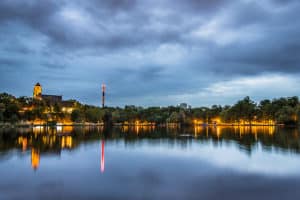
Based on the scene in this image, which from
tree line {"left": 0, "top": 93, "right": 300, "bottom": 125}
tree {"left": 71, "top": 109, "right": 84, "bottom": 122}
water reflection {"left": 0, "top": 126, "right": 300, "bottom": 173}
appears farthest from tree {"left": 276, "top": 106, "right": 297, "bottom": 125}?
tree {"left": 71, "top": 109, "right": 84, "bottom": 122}

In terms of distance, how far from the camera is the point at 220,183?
1216 centimetres

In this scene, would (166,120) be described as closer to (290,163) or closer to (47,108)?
(47,108)

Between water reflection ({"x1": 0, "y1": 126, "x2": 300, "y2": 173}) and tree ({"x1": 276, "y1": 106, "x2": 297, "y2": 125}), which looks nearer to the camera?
water reflection ({"x1": 0, "y1": 126, "x2": 300, "y2": 173})

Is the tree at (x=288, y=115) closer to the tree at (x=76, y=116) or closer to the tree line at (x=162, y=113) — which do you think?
the tree line at (x=162, y=113)

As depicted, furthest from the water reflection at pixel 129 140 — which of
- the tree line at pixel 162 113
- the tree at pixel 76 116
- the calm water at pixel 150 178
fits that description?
the tree at pixel 76 116

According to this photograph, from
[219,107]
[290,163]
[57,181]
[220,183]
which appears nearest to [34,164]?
[57,181]

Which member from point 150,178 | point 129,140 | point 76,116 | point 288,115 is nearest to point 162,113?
point 76,116

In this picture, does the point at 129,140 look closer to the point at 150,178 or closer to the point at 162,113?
the point at 150,178

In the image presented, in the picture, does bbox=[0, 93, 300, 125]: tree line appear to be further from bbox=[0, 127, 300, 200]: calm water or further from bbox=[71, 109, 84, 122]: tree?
bbox=[0, 127, 300, 200]: calm water

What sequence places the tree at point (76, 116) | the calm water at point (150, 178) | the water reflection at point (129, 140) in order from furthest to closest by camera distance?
1. the tree at point (76, 116)
2. the water reflection at point (129, 140)
3. the calm water at point (150, 178)

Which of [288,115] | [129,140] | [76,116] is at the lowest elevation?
[129,140]

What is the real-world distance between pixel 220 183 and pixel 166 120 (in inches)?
5237

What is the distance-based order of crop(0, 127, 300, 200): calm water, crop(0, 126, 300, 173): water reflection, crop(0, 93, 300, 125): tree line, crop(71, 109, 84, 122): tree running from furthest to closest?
crop(71, 109, 84, 122): tree < crop(0, 93, 300, 125): tree line < crop(0, 126, 300, 173): water reflection < crop(0, 127, 300, 200): calm water

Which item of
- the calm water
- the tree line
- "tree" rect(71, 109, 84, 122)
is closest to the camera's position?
the calm water
